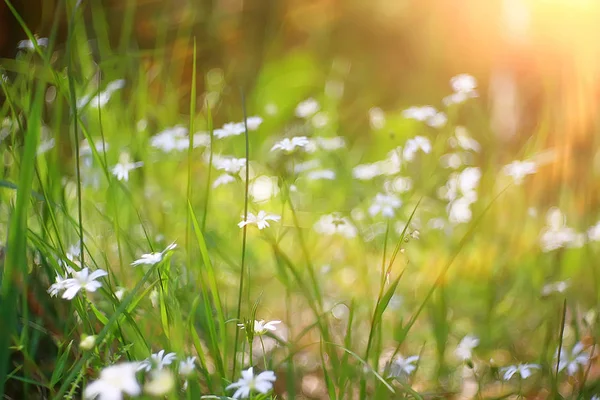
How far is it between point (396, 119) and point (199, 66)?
1338 millimetres

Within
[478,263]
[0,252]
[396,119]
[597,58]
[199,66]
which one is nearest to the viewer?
[0,252]

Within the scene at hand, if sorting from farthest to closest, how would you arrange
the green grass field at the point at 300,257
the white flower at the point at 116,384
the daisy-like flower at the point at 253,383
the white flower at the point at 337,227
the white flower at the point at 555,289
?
1. the white flower at the point at 337,227
2. the white flower at the point at 555,289
3. the green grass field at the point at 300,257
4. the daisy-like flower at the point at 253,383
5. the white flower at the point at 116,384

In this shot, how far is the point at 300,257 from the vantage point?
1640 millimetres

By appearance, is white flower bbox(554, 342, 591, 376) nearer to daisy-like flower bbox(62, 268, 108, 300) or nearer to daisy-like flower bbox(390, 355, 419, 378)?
daisy-like flower bbox(390, 355, 419, 378)

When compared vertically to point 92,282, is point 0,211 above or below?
below

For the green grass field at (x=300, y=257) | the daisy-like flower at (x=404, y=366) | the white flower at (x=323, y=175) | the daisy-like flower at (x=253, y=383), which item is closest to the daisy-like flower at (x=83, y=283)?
the green grass field at (x=300, y=257)

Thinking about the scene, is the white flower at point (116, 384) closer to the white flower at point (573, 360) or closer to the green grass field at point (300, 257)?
the green grass field at point (300, 257)

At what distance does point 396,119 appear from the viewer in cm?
228

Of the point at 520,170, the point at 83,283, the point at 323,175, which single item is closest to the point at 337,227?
the point at 323,175

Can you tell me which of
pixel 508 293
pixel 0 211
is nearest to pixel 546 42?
pixel 508 293

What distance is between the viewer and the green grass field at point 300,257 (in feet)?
2.92

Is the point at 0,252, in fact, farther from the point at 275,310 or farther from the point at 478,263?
the point at 478,263

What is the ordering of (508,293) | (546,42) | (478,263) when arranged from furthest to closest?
1. (546,42)
2. (478,263)
3. (508,293)

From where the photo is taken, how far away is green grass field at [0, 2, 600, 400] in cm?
89
